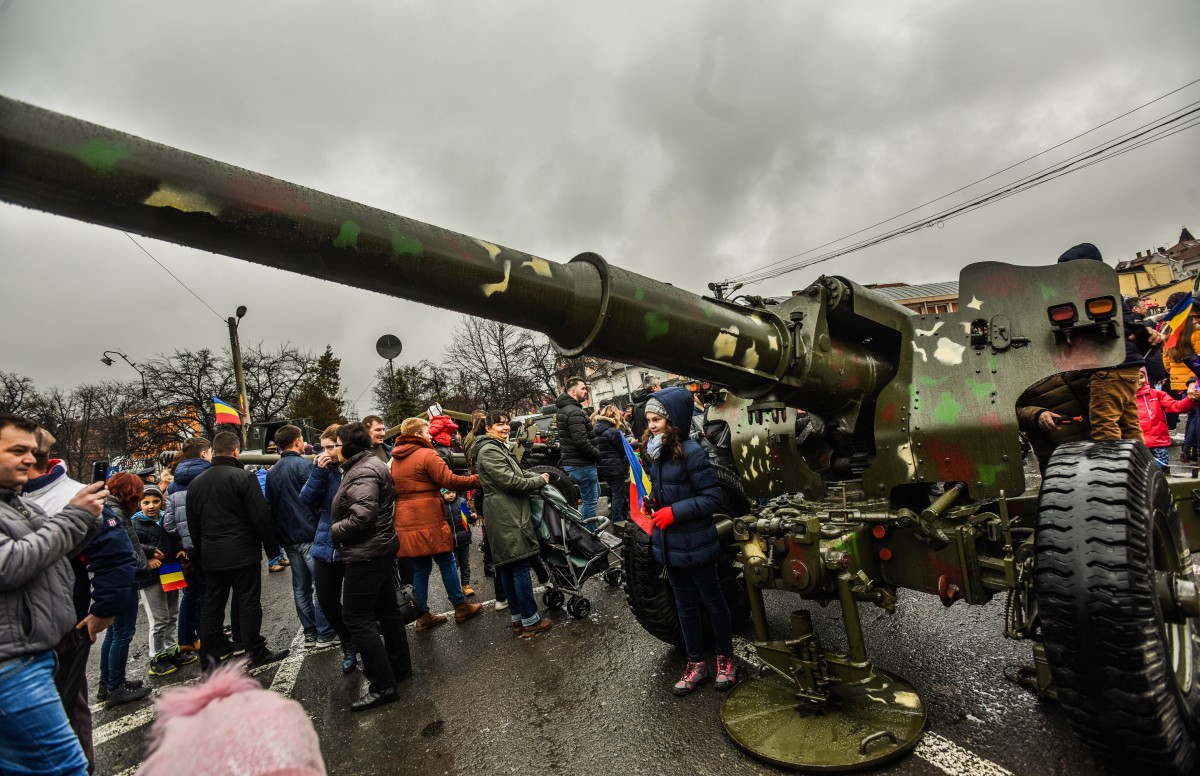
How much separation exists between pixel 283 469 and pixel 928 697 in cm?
510

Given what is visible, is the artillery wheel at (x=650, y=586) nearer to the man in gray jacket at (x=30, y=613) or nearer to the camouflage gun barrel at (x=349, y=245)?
the camouflage gun barrel at (x=349, y=245)

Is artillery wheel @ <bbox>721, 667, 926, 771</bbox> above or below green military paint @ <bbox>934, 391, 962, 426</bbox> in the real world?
below

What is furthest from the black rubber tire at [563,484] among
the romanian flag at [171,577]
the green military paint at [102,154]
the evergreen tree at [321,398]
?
the evergreen tree at [321,398]

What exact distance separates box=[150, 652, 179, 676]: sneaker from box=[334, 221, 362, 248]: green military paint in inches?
215

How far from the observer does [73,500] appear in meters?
2.62

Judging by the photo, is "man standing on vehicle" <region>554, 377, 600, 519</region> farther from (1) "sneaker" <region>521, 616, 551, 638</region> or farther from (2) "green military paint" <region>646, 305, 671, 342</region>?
(2) "green military paint" <region>646, 305, 671, 342</region>

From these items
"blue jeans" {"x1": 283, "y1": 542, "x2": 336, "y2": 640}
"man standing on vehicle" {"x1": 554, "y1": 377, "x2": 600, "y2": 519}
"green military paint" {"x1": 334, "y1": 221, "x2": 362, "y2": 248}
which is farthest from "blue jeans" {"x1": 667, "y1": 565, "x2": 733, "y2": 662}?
"man standing on vehicle" {"x1": 554, "y1": 377, "x2": 600, "y2": 519}

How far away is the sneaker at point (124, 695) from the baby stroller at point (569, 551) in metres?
3.25

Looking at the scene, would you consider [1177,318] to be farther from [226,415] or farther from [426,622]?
[226,415]

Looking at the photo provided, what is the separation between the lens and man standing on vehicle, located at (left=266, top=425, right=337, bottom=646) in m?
5.39

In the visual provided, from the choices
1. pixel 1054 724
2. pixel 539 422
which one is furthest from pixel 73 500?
pixel 539 422

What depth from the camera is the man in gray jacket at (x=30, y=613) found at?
228 cm

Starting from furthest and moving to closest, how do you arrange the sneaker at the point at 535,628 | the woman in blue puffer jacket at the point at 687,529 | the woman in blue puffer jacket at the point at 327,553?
the sneaker at the point at 535,628 < the woman in blue puffer jacket at the point at 327,553 < the woman in blue puffer jacket at the point at 687,529

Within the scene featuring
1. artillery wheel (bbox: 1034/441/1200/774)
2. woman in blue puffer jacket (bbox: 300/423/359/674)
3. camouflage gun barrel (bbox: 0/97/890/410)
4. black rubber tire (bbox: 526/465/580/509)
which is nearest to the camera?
camouflage gun barrel (bbox: 0/97/890/410)
